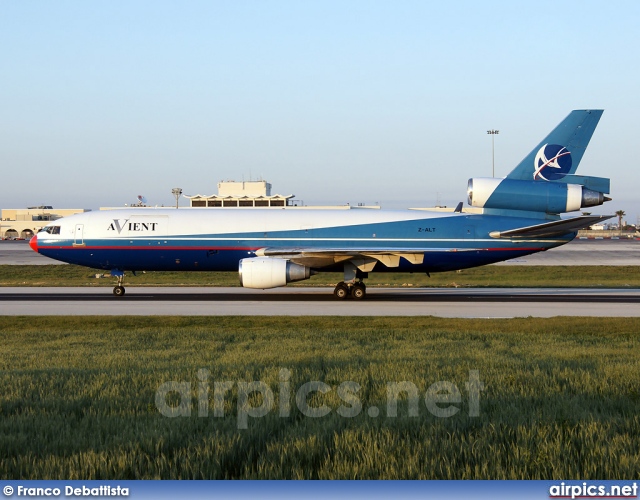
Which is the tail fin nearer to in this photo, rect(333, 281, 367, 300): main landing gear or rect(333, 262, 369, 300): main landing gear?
rect(333, 262, 369, 300): main landing gear

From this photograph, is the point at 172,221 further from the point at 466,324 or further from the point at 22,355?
the point at 22,355

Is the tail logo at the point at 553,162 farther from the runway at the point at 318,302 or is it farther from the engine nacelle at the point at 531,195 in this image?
the runway at the point at 318,302

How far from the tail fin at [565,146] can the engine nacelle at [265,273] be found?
39.3 ft

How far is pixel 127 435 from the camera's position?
6.62m

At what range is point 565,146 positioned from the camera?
2914 centimetres

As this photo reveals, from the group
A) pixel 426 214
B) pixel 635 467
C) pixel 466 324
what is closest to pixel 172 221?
pixel 426 214

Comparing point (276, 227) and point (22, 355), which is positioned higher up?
point (276, 227)

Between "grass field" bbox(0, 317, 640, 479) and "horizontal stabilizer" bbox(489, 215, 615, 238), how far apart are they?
45.6ft

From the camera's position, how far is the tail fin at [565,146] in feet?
95.3

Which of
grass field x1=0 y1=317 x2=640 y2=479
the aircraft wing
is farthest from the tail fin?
grass field x1=0 y1=317 x2=640 y2=479

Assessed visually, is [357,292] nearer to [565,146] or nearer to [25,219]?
[565,146]

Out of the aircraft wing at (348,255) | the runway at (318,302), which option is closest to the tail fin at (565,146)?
the aircraft wing at (348,255)

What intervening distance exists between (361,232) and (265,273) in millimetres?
5383

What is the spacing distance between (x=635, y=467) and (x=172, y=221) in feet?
88.8
